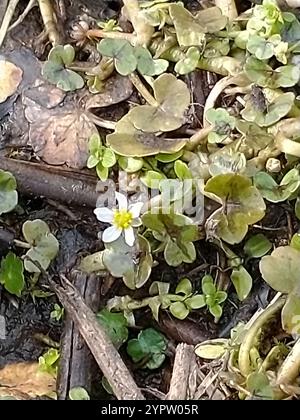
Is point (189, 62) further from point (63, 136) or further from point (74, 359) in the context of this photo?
point (74, 359)

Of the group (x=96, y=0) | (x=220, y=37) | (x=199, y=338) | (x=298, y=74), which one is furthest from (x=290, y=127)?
(x=96, y=0)

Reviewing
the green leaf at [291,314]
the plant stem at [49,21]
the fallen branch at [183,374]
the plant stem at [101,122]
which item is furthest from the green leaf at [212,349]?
the plant stem at [49,21]

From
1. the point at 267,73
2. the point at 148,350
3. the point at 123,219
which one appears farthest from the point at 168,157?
the point at 148,350

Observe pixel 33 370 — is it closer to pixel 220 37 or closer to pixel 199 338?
pixel 199 338

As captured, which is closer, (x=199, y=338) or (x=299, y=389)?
(x=299, y=389)

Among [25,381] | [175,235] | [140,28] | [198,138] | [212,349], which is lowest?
[25,381]

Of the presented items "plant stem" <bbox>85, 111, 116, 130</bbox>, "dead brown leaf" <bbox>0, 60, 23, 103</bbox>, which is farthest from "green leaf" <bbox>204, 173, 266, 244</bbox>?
"dead brown leaf" <bbox>0, 60, 23, 103</bbox>

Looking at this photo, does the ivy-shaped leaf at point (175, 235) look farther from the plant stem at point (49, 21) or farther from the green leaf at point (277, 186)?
the plant stem at point (49, 21)
